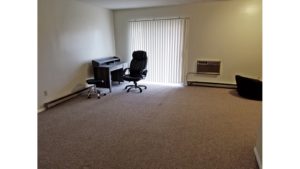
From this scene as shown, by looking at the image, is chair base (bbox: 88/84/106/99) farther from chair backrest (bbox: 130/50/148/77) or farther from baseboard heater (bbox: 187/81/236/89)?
baseboard heater (bbox: 187/81/236/89)

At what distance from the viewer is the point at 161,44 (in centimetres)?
649

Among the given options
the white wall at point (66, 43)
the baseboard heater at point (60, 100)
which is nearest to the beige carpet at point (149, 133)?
the baseboard heater at point (60, 100)

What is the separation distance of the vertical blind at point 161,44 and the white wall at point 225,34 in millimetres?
255

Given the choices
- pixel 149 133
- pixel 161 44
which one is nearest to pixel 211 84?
pixel 161 44

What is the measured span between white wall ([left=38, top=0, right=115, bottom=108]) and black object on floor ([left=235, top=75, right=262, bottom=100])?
3.93 metres

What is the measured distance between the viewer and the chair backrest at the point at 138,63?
583 centimetres

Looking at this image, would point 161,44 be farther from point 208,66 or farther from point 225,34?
point 225,34

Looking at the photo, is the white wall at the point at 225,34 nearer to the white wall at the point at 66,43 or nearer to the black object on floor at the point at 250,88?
the black object on floor at the point at 250,88

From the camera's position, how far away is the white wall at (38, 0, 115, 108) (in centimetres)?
433

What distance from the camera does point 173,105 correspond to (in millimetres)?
4590

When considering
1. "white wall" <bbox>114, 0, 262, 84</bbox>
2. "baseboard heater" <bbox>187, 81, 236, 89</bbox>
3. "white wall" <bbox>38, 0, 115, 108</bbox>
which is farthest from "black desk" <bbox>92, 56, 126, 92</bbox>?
"baseboard heater" <bbox>187, 81, 236, 89</bbox>
